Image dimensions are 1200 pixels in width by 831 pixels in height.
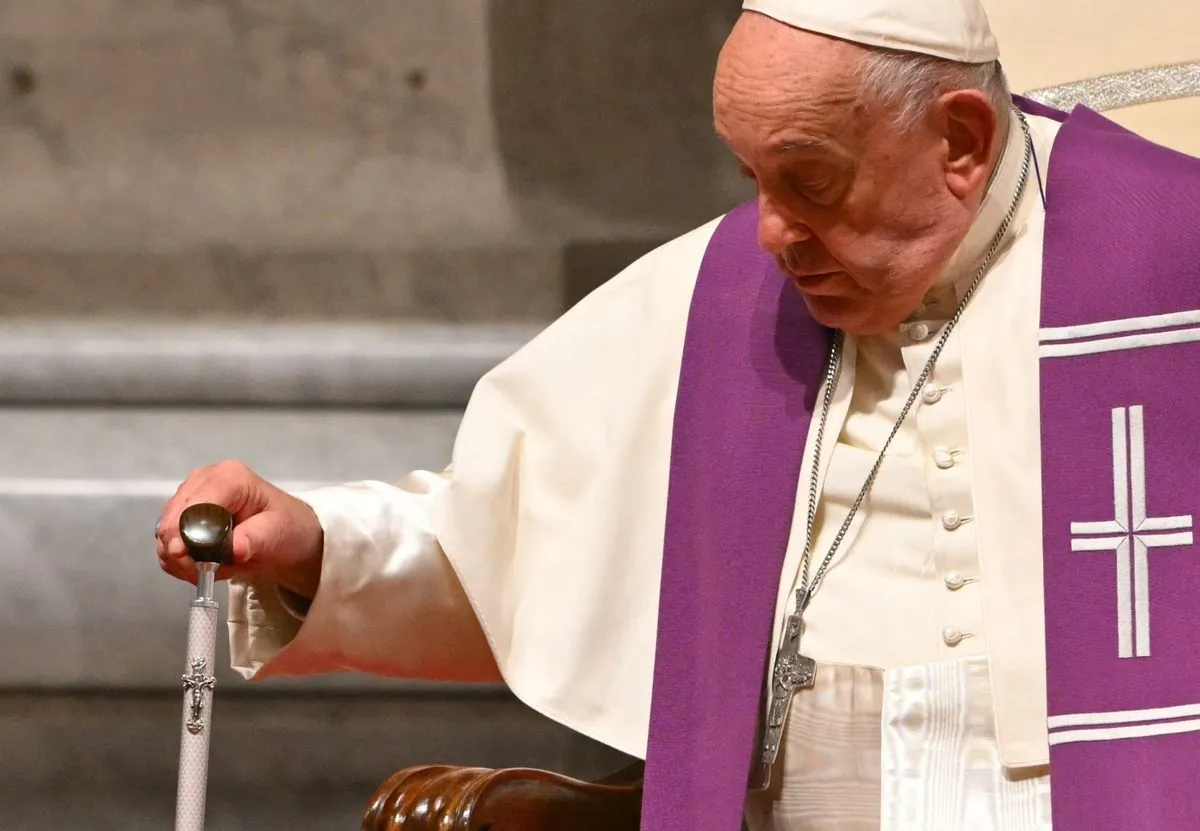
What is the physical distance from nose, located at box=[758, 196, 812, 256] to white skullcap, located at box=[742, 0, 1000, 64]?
0.66 feet

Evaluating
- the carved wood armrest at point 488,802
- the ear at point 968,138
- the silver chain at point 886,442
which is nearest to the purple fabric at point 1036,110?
the silver chain at point 886,442

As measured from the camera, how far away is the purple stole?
1792 millimetres

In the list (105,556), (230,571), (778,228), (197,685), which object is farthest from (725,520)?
(105,556)

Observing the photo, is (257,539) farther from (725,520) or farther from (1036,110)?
(1036,110)

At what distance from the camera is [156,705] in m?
2.75

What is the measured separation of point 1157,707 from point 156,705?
164cm

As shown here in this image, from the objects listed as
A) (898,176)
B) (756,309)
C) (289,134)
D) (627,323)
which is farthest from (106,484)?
(898,176)

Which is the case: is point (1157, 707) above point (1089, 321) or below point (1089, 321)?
below

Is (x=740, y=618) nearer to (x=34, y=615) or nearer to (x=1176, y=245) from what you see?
(x=1176, y=245)

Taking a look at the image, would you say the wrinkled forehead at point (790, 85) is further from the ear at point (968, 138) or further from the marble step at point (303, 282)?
the marble step at point (303, 282)

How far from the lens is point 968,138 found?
1.93m

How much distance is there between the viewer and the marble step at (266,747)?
8.96ft

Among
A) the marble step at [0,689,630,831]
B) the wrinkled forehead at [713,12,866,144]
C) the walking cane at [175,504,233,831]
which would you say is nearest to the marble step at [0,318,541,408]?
the marble step at [0,689,630,831]

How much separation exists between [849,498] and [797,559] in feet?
0.32
